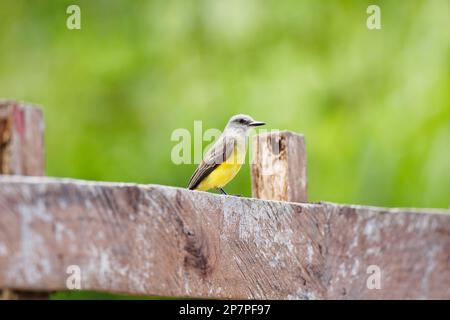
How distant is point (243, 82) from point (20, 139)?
603 centimetres

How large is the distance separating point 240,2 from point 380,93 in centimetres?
155

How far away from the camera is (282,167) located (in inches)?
138

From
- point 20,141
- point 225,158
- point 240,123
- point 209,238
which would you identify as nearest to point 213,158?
point 225,158

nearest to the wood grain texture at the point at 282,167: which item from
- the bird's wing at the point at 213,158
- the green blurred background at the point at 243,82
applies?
the bird's wing at the point at 213,158

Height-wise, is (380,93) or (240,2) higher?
(240,2)

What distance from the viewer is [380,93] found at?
8.26 meters

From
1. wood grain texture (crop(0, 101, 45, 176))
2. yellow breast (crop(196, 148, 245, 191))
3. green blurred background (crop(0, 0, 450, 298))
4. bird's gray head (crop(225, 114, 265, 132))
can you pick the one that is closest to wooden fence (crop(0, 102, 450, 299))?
wood grain texture (crop(0, 101, 45, 176))

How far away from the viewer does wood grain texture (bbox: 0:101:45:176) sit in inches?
83.9

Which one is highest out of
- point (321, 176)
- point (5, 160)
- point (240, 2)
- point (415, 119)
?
point (240, 2)

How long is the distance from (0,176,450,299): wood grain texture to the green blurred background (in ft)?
12.8

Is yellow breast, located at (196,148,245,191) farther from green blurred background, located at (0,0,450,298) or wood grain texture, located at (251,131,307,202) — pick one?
wood grain texture, located at (251,131,307,202)

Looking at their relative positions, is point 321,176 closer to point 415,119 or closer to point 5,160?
point 415,119
